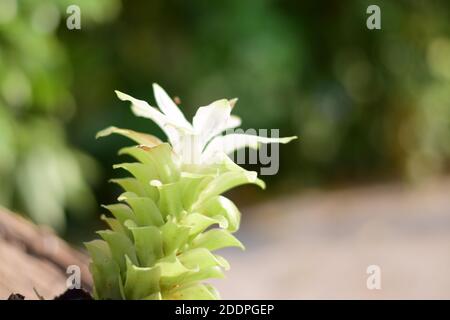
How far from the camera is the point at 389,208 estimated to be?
379 centimetres

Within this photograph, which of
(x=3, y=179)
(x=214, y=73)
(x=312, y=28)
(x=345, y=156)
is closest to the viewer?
(x=3, y=179)

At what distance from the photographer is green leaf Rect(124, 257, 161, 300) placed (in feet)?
2.46

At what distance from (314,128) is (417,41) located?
62 centimetres

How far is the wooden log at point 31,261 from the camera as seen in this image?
953 millimetres

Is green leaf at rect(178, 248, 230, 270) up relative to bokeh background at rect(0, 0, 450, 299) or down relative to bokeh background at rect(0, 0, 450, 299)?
down

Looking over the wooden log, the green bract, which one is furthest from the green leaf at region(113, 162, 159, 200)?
the wooden log

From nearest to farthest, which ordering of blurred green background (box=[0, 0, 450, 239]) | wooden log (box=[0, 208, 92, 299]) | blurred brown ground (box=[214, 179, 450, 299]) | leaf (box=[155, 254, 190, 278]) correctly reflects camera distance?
leaf (box=[155, 254, 190, 278]), wooden log (box=[0, 208, 92, 299]), blurred green background (box=[0, 0, 450, 239]), blurred brown ground (box=[214, 179, 450, 299])

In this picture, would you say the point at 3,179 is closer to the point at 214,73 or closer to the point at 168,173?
the point at 214,73

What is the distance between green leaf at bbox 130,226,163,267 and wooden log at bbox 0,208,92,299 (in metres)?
0.20

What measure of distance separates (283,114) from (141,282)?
286 cm

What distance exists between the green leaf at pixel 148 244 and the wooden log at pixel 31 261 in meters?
0.20

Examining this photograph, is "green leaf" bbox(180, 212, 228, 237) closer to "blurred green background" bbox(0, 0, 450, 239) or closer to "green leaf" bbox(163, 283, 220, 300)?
"green leaf" bbox(163, 283, 220, 300)

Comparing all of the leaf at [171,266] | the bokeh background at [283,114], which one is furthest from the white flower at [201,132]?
the bokeh background at [283,114]
